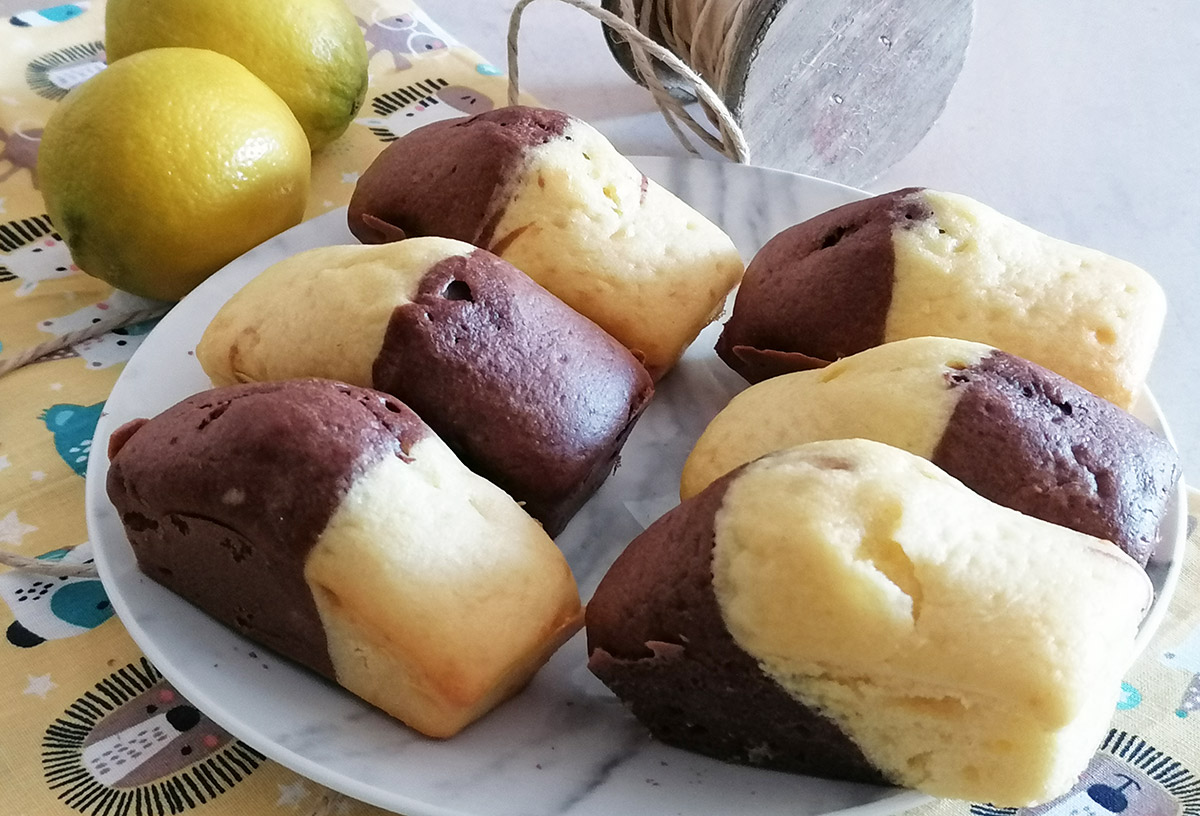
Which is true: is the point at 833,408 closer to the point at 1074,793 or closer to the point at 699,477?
the point at 699,477

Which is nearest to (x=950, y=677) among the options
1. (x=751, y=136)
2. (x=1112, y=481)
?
(x=1112, y=481)

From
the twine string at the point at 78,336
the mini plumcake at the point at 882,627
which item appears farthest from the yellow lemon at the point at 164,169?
the mini plumcake at the point at 882,627

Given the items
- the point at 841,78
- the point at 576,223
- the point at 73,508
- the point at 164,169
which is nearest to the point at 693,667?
the point at 576,223

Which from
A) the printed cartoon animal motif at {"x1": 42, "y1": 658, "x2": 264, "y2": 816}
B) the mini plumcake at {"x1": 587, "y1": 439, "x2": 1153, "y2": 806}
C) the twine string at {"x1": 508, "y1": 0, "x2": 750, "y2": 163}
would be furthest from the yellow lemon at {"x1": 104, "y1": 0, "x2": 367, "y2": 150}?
the mini plumcake at {"x1": 587, "y1": 439, "x2": 1153, "y2": 806}

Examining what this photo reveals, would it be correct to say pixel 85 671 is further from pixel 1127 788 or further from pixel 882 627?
pixel 1127 788

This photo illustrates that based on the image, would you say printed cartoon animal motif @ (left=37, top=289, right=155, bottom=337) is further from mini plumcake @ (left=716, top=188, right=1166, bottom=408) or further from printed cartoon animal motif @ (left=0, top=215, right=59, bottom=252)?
mini plumcake @ (left=716, top=188, right=1166, bottom=408)
